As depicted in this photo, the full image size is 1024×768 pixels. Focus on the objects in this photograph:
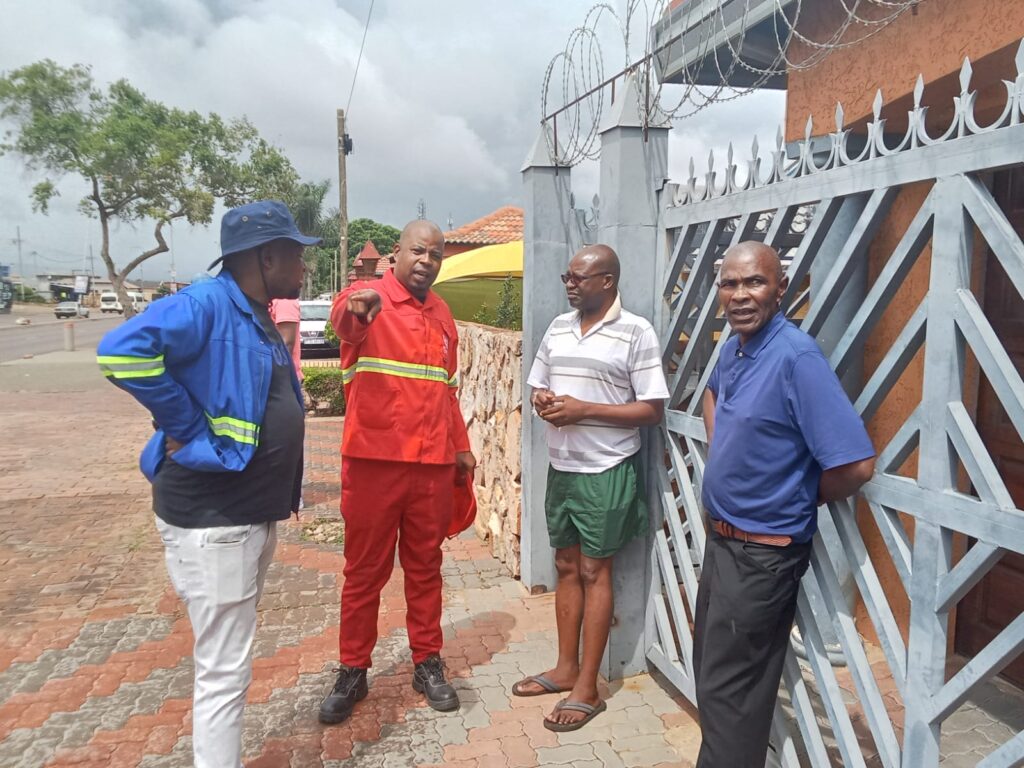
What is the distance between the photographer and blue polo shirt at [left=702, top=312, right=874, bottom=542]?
2.08m

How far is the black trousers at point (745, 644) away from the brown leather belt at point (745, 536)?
0.02 m

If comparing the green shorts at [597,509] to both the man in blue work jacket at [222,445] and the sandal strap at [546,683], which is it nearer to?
the sandal strap at [546,683]

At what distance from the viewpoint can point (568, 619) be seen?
3408 mm

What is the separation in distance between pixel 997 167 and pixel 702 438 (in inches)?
57.5

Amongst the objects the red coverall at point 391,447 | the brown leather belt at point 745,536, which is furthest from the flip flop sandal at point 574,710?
the brown leather belt at point 745,536

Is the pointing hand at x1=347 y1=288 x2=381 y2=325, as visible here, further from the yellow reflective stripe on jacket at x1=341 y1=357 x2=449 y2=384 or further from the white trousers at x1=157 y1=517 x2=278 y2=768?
the white trousers at x1=157 y1=517 x2=278 y2=768

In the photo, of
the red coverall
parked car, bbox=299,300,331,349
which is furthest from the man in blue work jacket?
parked car, bbox=299,300,331,349

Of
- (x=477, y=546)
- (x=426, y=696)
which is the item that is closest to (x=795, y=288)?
(x=426, y=696)

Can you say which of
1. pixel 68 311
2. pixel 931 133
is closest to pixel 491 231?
pixel 931 133

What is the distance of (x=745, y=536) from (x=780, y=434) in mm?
361

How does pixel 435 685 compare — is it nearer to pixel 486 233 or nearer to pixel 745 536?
pixel 745 536

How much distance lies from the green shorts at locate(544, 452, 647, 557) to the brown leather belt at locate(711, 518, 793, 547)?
77 centimetres

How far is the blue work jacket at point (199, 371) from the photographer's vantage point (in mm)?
2213

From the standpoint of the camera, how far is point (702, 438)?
9.77 feet
